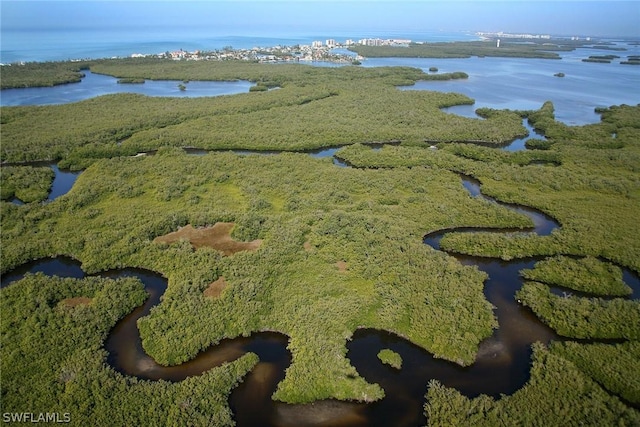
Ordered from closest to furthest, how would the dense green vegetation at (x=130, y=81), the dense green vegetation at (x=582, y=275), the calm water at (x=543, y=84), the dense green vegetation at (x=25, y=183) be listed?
the dense green vegetation at (x=582, y=275) < the dense green vegetation at (x=25, y=183) < the calm water at (x=543, y=84) < the dense green vegetation at (x=130, y=81)

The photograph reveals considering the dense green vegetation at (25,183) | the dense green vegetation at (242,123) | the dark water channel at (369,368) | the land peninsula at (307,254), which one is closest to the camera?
the dark water channel at (369,368)

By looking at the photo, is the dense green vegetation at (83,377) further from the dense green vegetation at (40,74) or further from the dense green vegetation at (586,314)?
the dense green vegetation at (40,74)

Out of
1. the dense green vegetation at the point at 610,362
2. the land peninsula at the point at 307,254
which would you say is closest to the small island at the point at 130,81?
the land peninsula at the point at 307,254

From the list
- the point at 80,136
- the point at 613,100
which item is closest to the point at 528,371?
the point at 80,136

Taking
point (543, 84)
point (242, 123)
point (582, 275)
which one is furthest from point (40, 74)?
point (543, 84)

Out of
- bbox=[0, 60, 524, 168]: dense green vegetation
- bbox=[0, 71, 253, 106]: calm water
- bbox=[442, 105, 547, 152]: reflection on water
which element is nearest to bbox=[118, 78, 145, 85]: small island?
bbox=[0, 71, 253, 106]: calm water

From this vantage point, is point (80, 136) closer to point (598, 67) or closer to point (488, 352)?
point (488, 352)
